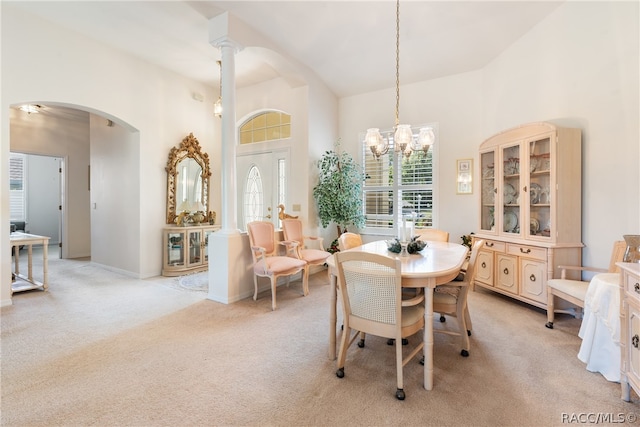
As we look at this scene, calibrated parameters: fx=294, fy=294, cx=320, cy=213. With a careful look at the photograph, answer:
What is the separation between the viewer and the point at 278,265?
353cm

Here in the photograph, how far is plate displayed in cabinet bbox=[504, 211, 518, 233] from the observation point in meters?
3.52

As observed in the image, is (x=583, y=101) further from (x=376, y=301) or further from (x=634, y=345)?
(x=376, y=301)

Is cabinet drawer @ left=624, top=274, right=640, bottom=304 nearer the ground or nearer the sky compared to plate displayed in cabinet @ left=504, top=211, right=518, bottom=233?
nearer the ground

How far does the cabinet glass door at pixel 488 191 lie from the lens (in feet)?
12.6

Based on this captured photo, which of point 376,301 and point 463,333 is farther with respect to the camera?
point 463,333

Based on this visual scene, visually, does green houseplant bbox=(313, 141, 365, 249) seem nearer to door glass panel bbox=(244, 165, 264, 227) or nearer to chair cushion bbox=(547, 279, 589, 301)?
door glass panel bbox=(244, 165, 264, 227)

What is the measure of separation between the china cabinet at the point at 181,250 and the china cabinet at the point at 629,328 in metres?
5.13

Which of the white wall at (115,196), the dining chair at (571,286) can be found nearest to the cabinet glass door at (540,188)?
the dining chair at (571,286)

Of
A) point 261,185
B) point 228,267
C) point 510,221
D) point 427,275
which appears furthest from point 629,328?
point 261,185

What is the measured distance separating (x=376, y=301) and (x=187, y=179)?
4.49 meters

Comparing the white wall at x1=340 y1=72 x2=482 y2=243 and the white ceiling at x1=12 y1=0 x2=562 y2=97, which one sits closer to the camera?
the white ceiling at x1=12 y1=0 x2=562 y2=97

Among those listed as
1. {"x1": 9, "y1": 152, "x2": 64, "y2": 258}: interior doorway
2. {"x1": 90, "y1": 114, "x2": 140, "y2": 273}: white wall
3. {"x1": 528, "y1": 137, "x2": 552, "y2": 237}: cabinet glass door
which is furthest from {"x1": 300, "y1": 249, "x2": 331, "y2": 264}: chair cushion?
{"x1": 9, "y1": 152, "x2": 64, "y2": 258}: interior doorway

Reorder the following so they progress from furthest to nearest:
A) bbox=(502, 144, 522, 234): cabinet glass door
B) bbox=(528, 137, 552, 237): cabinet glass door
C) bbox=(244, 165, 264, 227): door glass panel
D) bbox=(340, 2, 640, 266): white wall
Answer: bbox=(244, 165, 264, 227): door glass panel → bbox=(502, 144, 522, 234): cabinet glass door → bbox=(528, 137, 552, 237): cabinet glass door → bbox=(340, 2, 640, 266): white wall

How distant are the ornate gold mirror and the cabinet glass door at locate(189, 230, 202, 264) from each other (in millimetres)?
418
